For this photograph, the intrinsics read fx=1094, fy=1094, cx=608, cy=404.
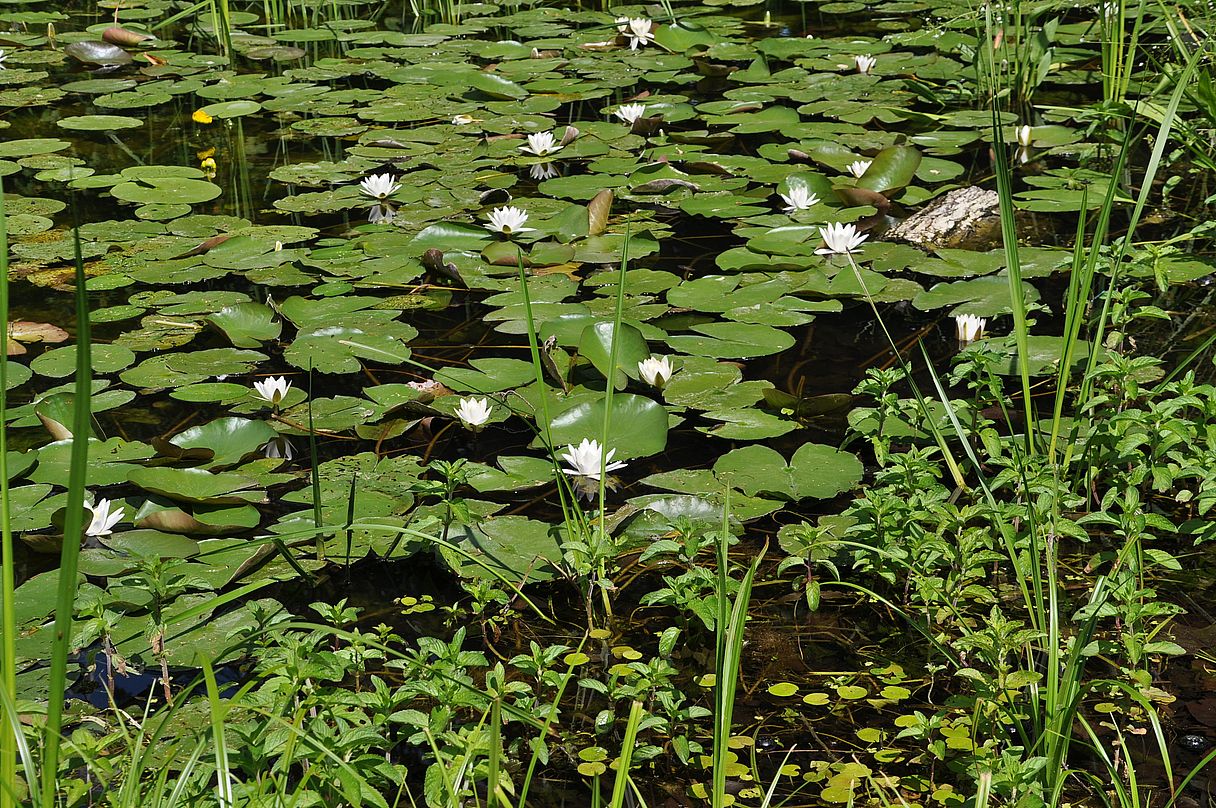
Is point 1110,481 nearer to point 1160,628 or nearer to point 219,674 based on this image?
point 1160,628

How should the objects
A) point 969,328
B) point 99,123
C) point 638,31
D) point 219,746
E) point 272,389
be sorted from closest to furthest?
point 219,746 → point 272,389 → point 969,328 → point 99,123 → point 638,31

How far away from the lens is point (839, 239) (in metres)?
3.26

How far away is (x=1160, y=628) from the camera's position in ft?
5.97

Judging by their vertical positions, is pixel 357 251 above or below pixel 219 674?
above

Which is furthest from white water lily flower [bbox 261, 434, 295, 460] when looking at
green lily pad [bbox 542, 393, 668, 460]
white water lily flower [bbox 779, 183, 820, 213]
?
white water lily flower [bbox 779, 183, 820, 213]

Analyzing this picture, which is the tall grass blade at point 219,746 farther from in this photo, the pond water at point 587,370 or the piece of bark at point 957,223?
the piece of bark at point 957,223

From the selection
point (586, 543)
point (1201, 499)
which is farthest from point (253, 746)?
point (1201, 499)

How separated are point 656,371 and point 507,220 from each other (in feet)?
3.48

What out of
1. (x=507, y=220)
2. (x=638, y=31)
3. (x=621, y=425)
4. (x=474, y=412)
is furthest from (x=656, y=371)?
(x=638, y=31)

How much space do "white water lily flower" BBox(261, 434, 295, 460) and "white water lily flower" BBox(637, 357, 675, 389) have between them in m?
0.86

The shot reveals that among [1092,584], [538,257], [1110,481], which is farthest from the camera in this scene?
[538,257]

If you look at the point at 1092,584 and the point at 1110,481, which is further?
the point at 1110,481

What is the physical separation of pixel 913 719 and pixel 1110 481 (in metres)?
0.79

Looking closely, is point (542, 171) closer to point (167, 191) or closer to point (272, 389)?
point (167, 191)
